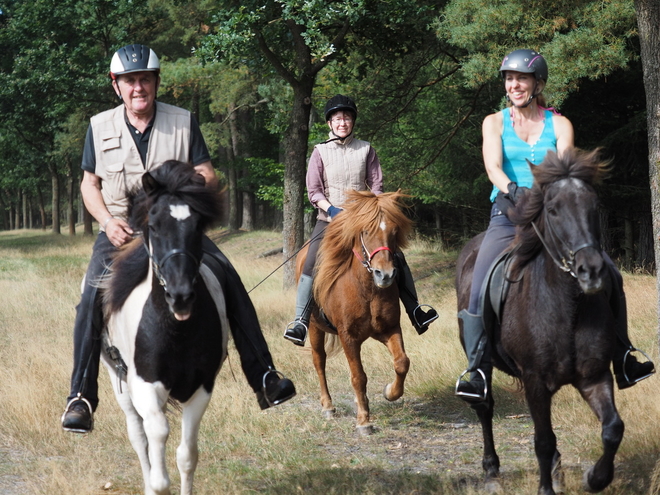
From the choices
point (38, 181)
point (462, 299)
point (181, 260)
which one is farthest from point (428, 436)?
point (38, 181)

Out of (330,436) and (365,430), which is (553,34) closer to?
(365,430)

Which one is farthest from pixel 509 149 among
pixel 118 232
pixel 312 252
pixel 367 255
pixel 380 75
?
pixel 380 75

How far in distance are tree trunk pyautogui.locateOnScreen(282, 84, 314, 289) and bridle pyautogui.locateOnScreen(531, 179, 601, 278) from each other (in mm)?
10834

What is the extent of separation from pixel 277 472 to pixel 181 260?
2.68 meters

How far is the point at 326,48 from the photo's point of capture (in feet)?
42.5

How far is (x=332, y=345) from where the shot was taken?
8.59 meters

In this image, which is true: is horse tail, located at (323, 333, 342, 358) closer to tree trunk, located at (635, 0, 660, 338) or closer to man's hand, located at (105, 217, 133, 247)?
tree trunk, located at (635, 0, 660, 338)

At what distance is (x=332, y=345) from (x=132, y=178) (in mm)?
4093

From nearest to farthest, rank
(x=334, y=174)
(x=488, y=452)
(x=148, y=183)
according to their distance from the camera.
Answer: (x=148, y=183), (x=488, y=452), (x=334, y=174)

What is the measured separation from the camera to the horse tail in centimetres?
859

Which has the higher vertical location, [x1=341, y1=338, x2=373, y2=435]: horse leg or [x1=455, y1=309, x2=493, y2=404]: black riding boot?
[x1=455, y1=309, x2=493, y2=404]: black riding boot

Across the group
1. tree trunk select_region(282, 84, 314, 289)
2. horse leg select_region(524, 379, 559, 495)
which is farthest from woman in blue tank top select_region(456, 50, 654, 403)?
tree trunk select_region(282, 84, 314, 289)

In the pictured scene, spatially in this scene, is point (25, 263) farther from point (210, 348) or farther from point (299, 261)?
point (210, 348)

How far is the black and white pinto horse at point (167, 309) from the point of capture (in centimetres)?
405
